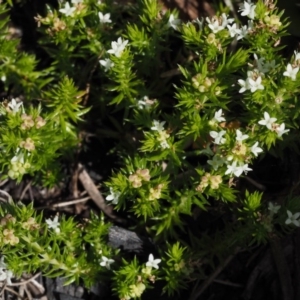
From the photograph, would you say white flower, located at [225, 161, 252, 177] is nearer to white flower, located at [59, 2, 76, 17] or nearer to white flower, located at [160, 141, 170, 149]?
white flower, located at [160, 141, 170, 149]

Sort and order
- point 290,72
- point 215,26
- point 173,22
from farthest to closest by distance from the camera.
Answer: point 173,22, point 215,26, point 290,72

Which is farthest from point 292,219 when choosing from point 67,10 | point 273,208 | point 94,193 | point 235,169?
point 67,10

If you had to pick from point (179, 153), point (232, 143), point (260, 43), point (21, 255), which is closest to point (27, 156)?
point (21, 255)

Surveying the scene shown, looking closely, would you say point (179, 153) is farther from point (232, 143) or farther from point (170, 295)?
point (170, 295)

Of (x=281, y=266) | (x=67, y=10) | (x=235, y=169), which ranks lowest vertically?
(x=281, y=266)

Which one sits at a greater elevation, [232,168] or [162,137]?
[162,137]

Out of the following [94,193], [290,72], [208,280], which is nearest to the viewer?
[290,72]

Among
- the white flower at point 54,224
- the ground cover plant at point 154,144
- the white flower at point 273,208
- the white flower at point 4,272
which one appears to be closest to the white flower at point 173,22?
the ground cover plant at point 154,144

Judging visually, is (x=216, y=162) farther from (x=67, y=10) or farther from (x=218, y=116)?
(x=67, y=10)
